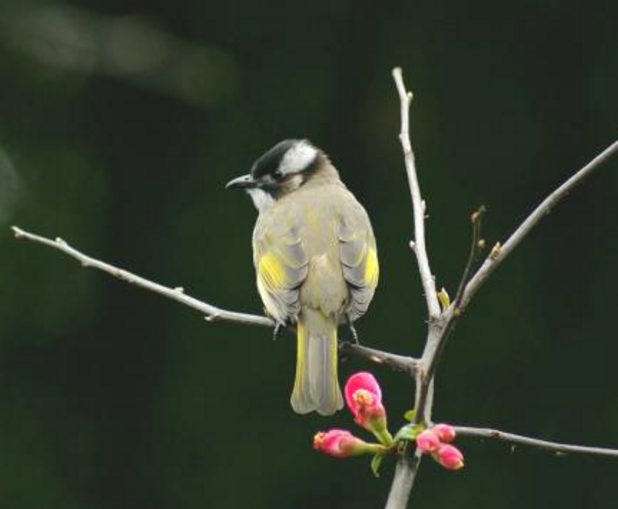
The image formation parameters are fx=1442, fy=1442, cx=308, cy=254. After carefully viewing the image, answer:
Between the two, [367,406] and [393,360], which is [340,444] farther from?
[393,360]

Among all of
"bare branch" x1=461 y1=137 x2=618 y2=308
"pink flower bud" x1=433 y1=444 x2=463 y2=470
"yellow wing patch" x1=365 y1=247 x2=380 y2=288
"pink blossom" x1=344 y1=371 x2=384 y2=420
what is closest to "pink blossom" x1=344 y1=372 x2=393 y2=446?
"pink blossom" x1=344 y1=371 x2=384 y2=420

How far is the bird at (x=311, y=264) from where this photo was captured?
379cm

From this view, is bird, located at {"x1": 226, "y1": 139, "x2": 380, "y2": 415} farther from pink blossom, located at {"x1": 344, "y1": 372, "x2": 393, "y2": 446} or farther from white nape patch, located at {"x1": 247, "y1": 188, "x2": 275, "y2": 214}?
pink blossom, located at {"x1": 344, "y1": 372, "x2": 393, "y2": 446}

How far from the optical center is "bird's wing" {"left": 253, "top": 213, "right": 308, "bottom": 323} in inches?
162

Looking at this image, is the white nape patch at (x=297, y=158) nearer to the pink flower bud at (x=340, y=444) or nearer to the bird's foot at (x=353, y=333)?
the bird's foot at (x=353, y=333)

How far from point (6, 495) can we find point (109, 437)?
56cm

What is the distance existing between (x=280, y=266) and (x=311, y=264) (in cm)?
9

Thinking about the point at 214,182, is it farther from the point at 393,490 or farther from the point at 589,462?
the point at 393,490

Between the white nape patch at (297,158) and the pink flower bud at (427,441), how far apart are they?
2855mm

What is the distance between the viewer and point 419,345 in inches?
250

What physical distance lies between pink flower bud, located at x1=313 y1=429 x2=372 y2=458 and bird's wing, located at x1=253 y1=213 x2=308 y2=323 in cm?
132

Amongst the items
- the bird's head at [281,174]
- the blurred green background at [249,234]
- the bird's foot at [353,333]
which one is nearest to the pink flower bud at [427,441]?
the bird's foot at [353,333]

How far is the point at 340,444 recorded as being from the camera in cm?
273

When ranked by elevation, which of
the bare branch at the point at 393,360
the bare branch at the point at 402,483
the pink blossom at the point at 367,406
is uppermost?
the bare branch at the point at 393,360
